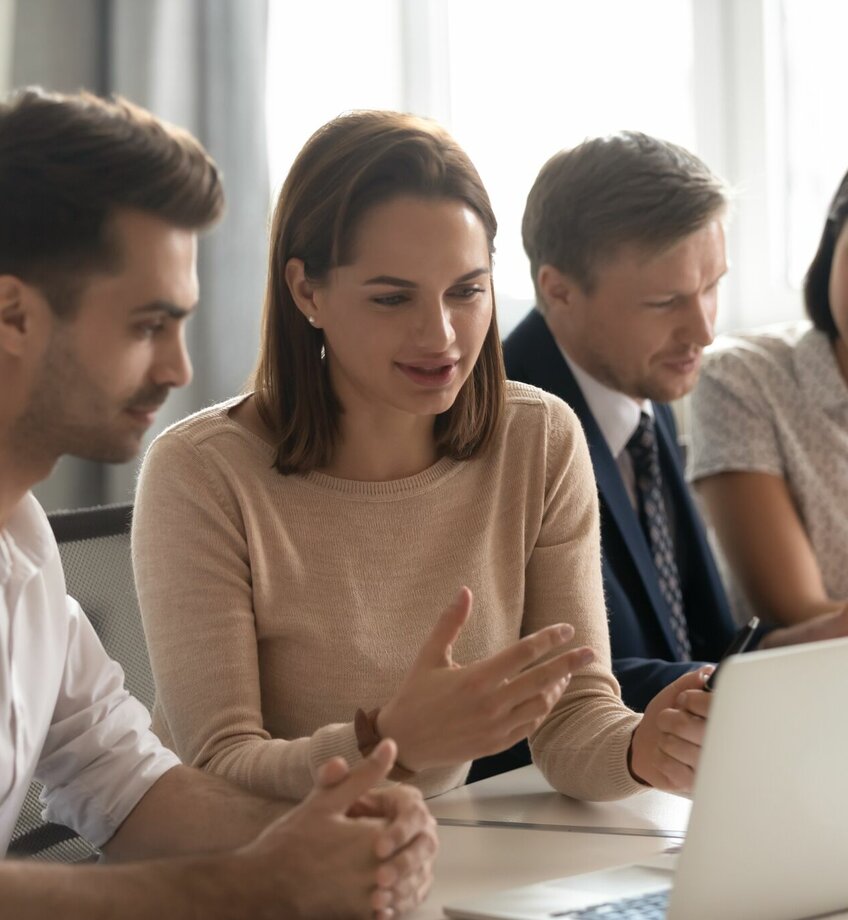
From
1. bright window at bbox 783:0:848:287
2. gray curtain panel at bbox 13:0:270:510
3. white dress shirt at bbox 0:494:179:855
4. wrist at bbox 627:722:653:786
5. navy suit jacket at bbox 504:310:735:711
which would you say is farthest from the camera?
bright window at bbox 783:0:848:287

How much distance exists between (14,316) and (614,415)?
46.1 inches

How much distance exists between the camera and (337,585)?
1619 millimetres

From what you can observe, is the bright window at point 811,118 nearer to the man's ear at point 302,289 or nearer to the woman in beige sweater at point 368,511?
the woman in beige sweater at point 368,511

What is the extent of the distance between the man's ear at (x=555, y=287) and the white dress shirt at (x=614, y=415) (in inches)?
4.1

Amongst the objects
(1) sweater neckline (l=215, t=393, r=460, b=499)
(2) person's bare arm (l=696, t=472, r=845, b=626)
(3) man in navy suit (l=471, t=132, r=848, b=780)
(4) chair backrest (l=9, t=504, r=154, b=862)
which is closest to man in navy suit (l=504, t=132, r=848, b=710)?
(3) man in navy suit (l=471, t=132, r=848, b=780)

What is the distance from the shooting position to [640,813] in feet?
4.69

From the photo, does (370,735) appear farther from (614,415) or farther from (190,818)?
(614,415)

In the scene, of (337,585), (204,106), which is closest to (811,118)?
(204,106)

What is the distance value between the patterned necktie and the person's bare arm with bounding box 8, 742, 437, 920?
101 centimetres

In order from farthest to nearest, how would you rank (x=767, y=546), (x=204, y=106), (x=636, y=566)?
(x=204, y=106), (x=767, y=546), (x=636, y=566)

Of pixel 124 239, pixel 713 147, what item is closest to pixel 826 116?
pixel 713 147

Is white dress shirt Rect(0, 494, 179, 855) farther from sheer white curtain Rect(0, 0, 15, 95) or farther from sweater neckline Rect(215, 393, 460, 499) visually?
sheer white curtain Rect(0, 0, 15, 95)

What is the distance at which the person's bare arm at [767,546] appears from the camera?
2291 millimetres

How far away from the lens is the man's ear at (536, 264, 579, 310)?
2.21 metres
